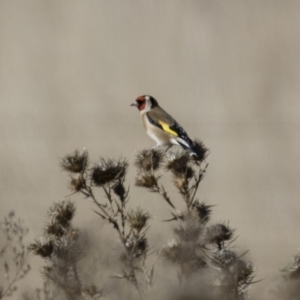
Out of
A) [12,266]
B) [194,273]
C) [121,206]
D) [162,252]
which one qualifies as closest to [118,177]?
[121,206]

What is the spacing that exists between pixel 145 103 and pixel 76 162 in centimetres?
71

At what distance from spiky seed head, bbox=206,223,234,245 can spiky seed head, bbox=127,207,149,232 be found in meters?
0.12

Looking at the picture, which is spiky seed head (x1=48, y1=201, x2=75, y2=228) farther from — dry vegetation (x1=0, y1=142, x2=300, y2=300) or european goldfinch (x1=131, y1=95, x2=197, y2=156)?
european goldfinch (x1=131, y1=95, x2=197, y2=156)

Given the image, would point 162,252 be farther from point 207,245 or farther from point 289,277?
point 289,277

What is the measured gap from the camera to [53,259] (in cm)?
82

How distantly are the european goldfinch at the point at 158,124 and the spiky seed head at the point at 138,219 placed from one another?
1.85ft

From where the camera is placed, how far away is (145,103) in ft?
5.49

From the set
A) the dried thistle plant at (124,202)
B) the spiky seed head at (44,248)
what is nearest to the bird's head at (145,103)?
the dried thistle plant at (124,202)

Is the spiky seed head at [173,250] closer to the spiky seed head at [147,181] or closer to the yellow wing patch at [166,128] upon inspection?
the spiky seed head at [147,181]

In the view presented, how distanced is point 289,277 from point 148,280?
0.19 meters

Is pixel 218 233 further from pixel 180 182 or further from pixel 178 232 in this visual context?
pixel 180 182

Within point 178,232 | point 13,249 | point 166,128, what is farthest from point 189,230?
point 166,128

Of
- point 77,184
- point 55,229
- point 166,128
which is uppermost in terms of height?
point 166,128

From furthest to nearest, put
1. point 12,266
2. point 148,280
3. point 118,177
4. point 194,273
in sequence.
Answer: point 12,266 → point 118,177 → point 148,280 → point 194,273
